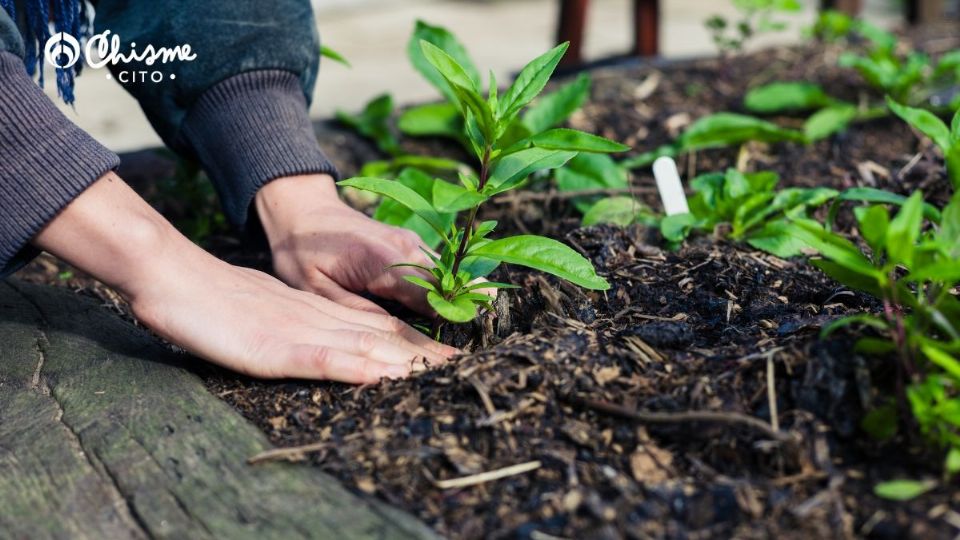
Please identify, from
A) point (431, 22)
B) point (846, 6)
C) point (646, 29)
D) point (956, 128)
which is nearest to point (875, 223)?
point (956, 128)

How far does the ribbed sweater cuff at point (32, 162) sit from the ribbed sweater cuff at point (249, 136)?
446mm

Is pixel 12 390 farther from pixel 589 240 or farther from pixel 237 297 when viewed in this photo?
pixel 589 240

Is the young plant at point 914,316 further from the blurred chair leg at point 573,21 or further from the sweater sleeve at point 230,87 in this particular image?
the blurred chair leg at point 573,21

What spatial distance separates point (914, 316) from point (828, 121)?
5.08 ft

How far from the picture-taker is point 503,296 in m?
1.54

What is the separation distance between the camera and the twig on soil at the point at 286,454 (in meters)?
1.24

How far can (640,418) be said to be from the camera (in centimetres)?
123

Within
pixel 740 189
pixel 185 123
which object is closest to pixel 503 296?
pixel 740 189

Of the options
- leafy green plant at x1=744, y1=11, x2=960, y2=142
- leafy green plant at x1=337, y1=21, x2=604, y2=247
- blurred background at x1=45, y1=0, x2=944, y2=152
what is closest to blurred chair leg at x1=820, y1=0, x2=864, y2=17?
blurred background at x1=45, y1=0, x2=944, y2=152

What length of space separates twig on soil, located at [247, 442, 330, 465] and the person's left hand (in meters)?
0.43

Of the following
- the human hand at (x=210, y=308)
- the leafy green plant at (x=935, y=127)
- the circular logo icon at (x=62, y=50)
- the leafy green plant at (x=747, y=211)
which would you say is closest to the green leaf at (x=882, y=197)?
the leafy green plant at (x=935, y=127)

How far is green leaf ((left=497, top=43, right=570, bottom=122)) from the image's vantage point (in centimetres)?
138

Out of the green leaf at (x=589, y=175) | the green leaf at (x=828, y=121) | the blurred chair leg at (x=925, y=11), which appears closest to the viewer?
the green leaf at (x=589, y=175)

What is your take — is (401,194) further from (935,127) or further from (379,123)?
(379,123)
